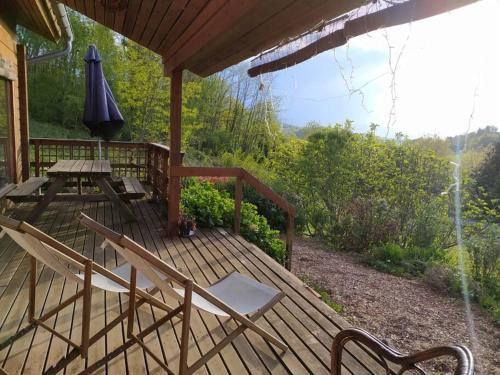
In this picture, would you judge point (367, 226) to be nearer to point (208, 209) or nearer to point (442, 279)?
point (442, 279)

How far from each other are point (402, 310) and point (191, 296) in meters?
2.93

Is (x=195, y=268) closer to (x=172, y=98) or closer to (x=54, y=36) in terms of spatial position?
(x=172, y=98)

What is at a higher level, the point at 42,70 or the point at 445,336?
the point at 42,70

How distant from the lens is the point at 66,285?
280 cm

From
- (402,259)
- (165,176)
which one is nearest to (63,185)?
(165,176)

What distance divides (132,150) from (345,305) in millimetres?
4822

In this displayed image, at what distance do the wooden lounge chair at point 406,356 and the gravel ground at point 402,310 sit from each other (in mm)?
1951

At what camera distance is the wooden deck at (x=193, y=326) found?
1954 mm

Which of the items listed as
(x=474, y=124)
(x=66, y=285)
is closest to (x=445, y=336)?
(x=474, y=124)

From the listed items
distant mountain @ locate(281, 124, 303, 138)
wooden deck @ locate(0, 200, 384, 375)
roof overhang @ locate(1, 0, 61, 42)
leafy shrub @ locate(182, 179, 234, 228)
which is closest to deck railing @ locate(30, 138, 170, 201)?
leafy shrub @ locate(182, 179, 234, 228)

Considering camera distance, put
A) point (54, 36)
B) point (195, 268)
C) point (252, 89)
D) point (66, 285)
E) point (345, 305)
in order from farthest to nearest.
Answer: point (252, 89), point (54, 36), point (345, 305), point (195, 268), point (66, 285)

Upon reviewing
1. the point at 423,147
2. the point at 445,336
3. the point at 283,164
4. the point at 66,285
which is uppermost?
the point at 423,147

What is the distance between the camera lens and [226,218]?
4770mm

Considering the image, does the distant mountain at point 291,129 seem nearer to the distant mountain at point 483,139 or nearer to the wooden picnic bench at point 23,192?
the distant mountain at point 483,139
